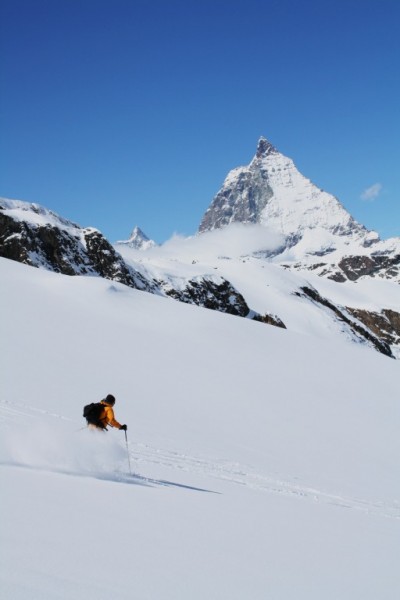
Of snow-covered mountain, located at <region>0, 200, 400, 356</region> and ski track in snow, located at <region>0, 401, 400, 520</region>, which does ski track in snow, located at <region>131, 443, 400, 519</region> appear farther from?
snow-covered mountain, located at <region>0, 200, 400, 356</region>

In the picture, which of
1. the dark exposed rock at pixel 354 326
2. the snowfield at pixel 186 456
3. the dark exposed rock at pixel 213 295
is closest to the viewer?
the snowfield at pixel 186 456

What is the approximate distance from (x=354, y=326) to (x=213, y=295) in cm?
2620

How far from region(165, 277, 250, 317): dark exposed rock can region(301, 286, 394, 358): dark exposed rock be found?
783 inches

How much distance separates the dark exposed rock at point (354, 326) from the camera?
74.5 metres

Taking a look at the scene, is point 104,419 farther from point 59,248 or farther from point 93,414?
point 59,248

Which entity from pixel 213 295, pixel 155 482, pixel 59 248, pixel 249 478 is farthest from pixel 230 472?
pixel 213 295

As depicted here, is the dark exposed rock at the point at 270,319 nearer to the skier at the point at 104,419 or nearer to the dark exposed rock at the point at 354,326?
the dark exposed rock at the point at 354,326

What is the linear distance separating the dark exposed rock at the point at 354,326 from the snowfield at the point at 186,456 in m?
47.3

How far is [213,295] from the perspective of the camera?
64.3 meters

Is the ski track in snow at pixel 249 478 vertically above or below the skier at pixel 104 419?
below

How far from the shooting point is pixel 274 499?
8.62 metres

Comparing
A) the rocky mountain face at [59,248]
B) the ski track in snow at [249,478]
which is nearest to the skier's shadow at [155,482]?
the ski track in snow at [249,478]

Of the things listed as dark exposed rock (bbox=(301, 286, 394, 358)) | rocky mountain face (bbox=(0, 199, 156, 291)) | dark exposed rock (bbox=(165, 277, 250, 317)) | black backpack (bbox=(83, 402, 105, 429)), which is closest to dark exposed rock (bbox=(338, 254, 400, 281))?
dark exposed rock (bbox=(301, 286, 394, 358))

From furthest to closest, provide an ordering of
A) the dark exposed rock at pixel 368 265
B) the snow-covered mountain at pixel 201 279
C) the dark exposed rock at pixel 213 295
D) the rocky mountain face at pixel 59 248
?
the dark exposed rock at pixel 368 265, the dark exposed rock at pixel 213 295, the snow-covered mountain at pixel 201 279, the rocky mountain face at pixel 59 248
